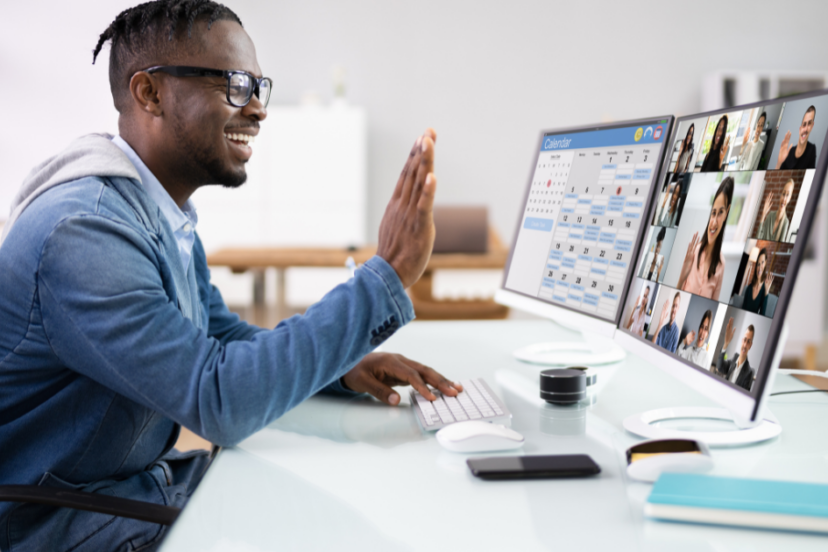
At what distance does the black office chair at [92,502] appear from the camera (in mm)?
818

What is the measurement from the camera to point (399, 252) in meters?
0.97

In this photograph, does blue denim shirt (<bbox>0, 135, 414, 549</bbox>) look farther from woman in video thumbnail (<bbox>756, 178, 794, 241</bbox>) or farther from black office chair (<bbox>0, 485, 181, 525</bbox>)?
woman in video thumbnail (<bbox>756, 178, 794, 241</bbox>)

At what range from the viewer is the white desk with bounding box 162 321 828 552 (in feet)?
2.22

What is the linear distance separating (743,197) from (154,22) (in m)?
0.95

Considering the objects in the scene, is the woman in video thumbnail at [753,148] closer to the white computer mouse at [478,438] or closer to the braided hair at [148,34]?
the white computer mouse at [478,438]

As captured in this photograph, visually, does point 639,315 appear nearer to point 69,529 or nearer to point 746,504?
point 746,504

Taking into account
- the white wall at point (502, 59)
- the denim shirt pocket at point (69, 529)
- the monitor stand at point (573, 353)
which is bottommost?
the denim shirt pocket at point (69, 529)

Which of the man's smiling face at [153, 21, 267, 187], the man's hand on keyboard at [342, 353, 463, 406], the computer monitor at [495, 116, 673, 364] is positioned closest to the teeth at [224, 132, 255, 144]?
the man's smiling face at [153, 21, 267, 187]

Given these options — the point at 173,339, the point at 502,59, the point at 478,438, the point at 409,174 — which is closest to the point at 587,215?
the point at 409,174

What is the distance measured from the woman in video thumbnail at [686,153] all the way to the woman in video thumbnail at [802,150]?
0.67ft

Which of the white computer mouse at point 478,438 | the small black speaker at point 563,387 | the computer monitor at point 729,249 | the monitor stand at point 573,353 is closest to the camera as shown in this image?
the computer monitor at point 729,249

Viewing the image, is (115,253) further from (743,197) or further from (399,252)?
(743,197)

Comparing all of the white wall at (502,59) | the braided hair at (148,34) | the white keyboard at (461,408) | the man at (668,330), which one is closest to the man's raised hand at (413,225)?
the white keyboard at (461,408)

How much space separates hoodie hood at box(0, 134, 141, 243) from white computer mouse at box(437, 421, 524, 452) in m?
0.58
